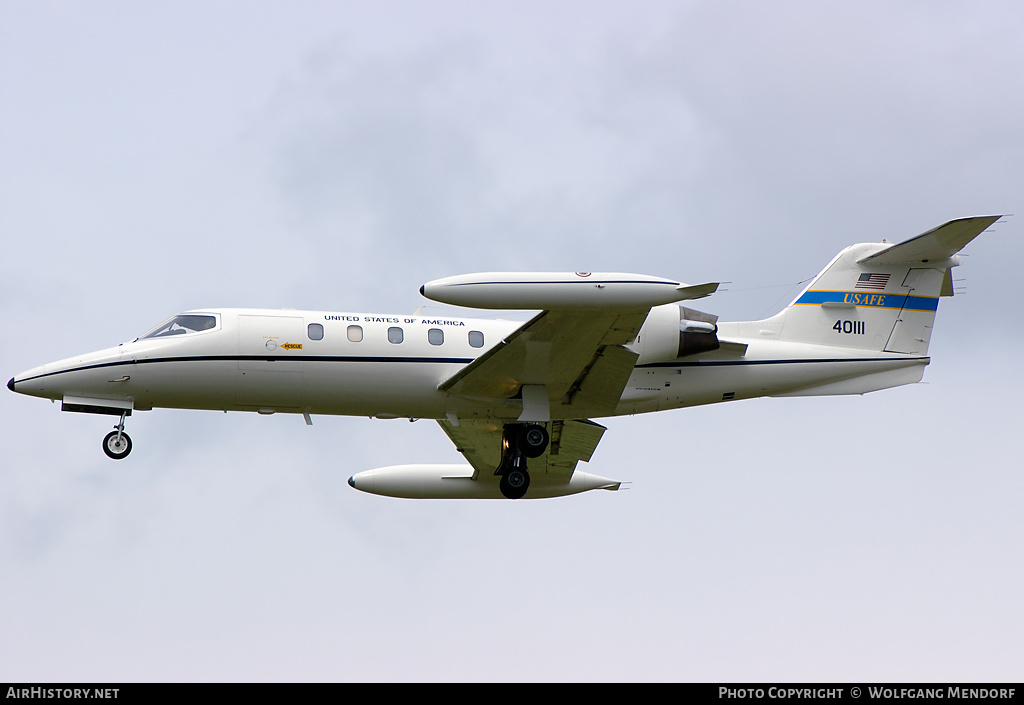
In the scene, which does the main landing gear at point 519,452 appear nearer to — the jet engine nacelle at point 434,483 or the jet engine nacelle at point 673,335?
the jet engine nacelle at point 434,483

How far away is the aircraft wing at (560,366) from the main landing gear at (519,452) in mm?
501

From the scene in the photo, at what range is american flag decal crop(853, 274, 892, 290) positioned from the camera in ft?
74.9

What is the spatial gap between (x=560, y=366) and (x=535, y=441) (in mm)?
1843

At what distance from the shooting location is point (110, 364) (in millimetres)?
20078

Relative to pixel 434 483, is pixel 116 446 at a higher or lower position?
higher

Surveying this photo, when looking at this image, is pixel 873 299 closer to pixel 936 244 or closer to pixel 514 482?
pixel 936 244

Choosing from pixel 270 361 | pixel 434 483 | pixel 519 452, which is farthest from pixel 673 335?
pixel 270 361

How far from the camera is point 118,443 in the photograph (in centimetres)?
2023

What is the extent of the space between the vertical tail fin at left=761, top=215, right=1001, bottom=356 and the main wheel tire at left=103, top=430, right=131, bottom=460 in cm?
1210

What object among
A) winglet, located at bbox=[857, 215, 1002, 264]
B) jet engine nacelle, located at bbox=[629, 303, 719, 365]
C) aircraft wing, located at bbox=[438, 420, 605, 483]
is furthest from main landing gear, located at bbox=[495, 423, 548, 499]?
winglet, located at bbox=[857, 215, 1002, 264]
